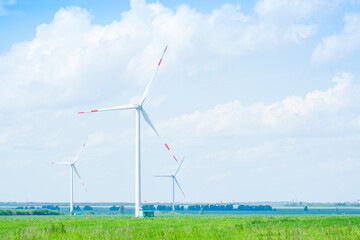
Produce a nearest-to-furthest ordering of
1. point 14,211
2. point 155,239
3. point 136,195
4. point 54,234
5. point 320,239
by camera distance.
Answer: point 155,239, point 320,239, point 54,234, point 136,195, point 14,211

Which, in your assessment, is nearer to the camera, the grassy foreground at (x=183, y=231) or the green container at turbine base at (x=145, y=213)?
the grassy foreground at (x=183, y=231)

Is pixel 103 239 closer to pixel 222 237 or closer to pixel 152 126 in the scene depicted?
pixel 222 237

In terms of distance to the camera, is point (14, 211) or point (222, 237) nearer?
point (222, 237)

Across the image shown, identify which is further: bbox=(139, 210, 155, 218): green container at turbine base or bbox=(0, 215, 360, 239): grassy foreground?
bbox=(139, 210, 155, 218): green container at turbine base

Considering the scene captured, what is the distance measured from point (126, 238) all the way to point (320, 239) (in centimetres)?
1036

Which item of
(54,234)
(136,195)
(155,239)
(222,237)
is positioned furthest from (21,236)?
(136,195)

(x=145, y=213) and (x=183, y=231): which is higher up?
(x=183, y=231)

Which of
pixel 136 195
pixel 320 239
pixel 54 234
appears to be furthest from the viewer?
pixel 136 195

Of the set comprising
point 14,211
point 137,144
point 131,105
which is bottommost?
point 14,211

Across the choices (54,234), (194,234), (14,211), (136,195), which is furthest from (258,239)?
(14,211)

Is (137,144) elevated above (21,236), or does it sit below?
above

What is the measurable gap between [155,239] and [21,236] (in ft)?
26.3

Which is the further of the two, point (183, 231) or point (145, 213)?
point (145, 213)

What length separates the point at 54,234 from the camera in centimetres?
2942
